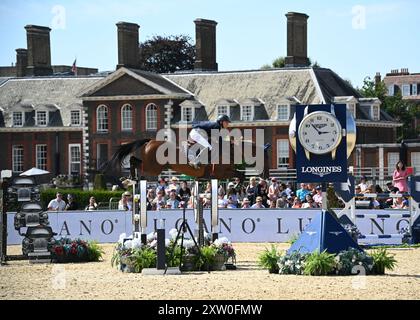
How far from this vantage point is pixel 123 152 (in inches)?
883

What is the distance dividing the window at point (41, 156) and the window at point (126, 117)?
5.91 m

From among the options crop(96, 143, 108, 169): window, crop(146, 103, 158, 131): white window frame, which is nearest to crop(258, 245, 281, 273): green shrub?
crop(146, 103, 158, 131): white window frame

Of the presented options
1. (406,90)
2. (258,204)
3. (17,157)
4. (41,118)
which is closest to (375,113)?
(41,118)

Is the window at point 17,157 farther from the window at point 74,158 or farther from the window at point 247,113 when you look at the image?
the window at point 247,113

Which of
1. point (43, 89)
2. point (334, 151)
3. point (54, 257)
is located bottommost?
point (54, 257)

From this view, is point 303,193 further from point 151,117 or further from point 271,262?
point 151,117

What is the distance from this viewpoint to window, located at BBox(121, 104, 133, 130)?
6275cm

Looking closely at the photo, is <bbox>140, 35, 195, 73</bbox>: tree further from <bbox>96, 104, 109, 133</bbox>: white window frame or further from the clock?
the clock

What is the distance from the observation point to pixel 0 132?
66375mm

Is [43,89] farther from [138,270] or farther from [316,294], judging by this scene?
[316,294]

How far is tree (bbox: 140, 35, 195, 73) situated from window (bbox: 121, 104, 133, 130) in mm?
22500

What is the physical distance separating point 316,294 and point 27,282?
18.1ft

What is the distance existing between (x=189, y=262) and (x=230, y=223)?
9.75 m
